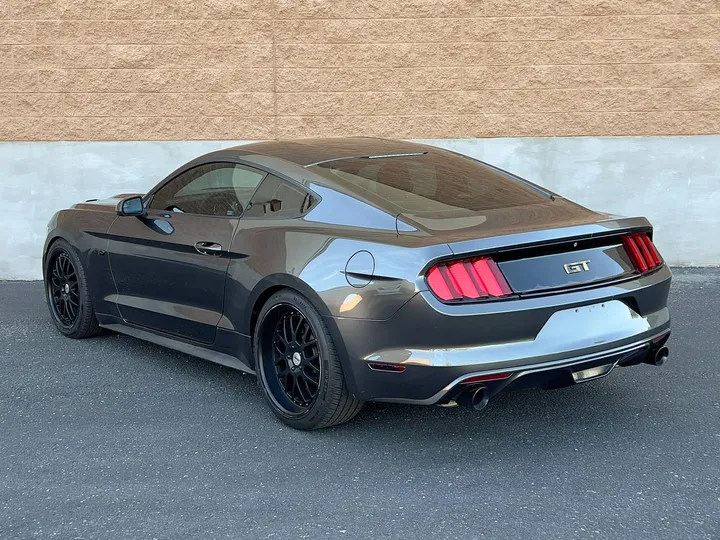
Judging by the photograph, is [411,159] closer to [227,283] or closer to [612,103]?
[227,283]

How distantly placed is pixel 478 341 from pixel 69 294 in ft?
12.2

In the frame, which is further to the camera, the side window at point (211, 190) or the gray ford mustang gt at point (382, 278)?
the side window at point (211, 190)

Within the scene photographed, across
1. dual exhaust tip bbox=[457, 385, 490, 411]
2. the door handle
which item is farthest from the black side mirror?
dual exhaust tip bbox=[457, 385, 490, 411]

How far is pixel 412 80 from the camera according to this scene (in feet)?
31.1

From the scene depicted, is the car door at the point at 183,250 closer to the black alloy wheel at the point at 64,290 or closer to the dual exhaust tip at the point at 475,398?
the black alloy wheel at the point at 64,290

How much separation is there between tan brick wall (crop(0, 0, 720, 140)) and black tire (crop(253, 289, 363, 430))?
512 cm

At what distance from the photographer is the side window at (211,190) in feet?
17.0

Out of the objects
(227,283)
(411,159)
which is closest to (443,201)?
(411,159)

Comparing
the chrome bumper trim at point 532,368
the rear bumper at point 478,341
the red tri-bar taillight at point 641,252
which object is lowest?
the chrome bumper trim at point 532,368

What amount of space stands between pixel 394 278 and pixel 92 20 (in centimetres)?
663

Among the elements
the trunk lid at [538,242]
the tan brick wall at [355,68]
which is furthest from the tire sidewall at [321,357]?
the tan brick wall at [355,68]

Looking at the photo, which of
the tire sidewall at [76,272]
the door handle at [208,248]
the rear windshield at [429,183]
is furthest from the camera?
the tire sidewall at [76,272]

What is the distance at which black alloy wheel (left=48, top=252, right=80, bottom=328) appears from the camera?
6.56 m

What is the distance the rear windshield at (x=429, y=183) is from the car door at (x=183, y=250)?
0.61 metres
